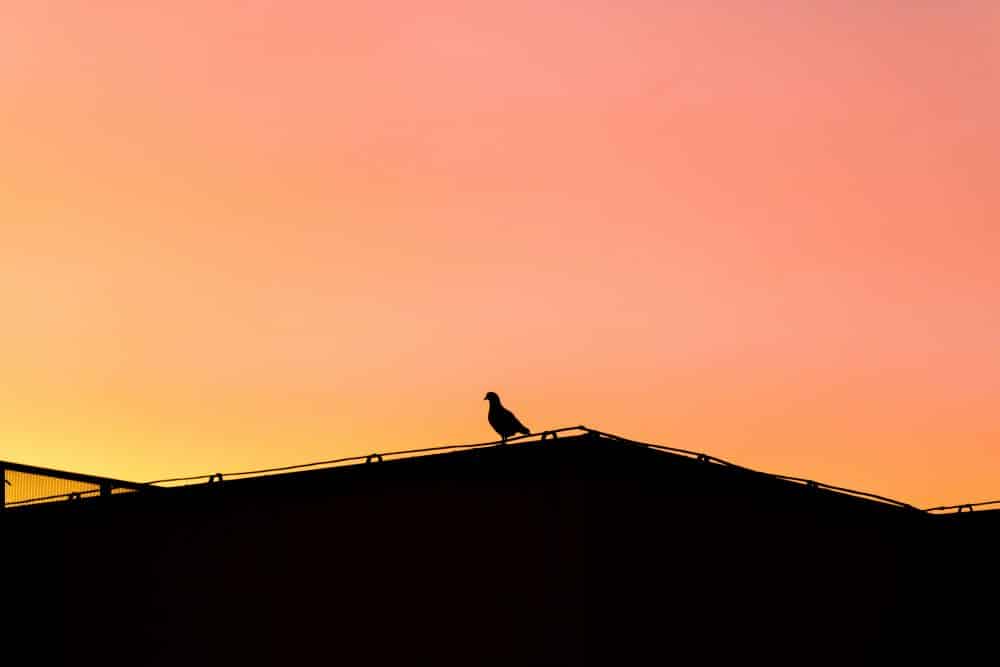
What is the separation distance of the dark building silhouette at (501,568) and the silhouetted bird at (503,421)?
2.00 meters

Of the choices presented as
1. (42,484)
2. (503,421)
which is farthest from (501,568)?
(42,484)

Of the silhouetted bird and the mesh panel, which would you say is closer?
the silhouetted bird

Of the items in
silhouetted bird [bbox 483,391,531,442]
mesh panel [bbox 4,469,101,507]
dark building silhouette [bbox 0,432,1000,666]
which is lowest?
dark building silhouette [bbox 0,432,1000,666]

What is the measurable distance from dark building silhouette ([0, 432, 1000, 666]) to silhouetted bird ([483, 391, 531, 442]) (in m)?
2.00

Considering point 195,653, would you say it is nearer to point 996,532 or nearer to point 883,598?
point 883,598

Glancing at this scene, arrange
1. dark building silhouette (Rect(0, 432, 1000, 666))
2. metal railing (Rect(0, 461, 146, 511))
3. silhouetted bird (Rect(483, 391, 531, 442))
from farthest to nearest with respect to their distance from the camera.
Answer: metal railing (Rect(0, 461, 146, 511))
silhouetted bird (Rect(483, 391, 531, 442))
dark building silhouette (Rect(0, 432, 1000, 666))

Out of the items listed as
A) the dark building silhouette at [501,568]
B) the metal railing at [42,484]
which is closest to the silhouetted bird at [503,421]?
the dark building silhouette at [501,568]

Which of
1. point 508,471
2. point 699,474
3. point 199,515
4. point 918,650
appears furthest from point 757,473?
point 199,515

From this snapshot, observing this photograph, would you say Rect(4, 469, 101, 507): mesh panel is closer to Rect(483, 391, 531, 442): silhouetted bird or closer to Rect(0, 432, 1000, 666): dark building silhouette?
Rect(0, 432, 1000, 666): dark building silhouette

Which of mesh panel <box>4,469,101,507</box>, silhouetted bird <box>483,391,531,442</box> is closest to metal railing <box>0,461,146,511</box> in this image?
mesh panel <box>4,469,101,507</box>

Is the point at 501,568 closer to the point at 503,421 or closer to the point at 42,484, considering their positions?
the point at 503,421

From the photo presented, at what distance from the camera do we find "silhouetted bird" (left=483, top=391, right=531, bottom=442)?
70.8ft

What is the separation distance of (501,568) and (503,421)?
3.34 meters

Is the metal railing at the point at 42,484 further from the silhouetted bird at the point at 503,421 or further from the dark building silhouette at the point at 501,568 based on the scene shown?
the silhouetted bird at the point at 503,421
